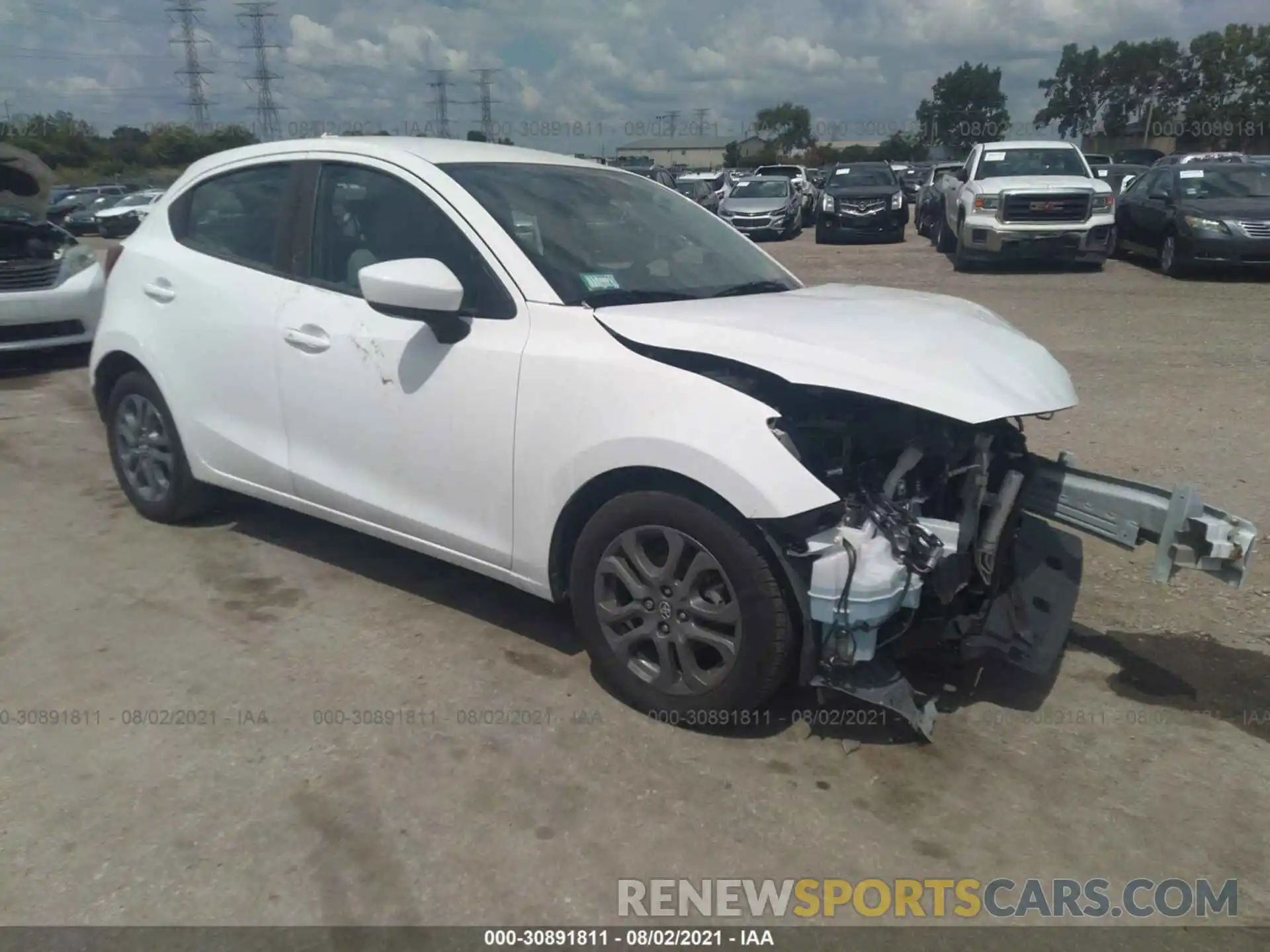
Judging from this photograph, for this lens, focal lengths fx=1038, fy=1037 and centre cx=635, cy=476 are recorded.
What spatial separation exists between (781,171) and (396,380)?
84.9 ft

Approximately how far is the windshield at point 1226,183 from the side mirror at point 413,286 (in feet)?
46.2

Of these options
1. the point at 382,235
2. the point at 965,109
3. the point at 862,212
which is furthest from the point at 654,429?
the point at 965,109

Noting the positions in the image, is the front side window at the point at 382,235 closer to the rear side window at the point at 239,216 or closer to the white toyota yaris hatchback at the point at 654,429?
the white toyota yaris hatchback at the point at 654,429

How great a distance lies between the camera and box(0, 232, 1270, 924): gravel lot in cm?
271

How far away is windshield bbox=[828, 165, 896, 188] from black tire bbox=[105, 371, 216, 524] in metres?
19.0

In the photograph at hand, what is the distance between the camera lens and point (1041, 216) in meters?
15.3

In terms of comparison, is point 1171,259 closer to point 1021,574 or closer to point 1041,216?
point 1041,216

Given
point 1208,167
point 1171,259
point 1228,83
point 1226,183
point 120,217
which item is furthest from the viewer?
point 1228,83

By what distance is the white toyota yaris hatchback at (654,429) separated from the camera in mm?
3062

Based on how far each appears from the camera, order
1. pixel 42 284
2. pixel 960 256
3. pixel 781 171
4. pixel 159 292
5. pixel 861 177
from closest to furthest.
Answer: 1. pixel 159 292
2. pixel 42 284
3. pixel 960 256
4. pixel 861 177
5. pixel 781 171

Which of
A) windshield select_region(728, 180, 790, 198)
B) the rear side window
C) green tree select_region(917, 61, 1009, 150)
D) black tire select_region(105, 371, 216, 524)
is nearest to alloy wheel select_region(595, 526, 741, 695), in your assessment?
the rear side window
